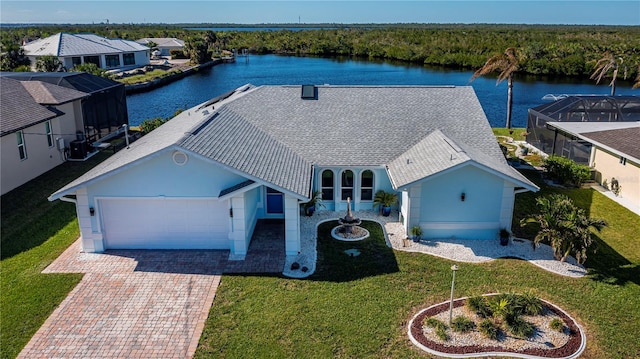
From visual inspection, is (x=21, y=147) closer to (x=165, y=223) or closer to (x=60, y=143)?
(x=60, y=143)

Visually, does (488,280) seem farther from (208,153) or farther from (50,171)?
(50,171)

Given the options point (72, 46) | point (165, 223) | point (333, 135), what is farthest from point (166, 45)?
point (165, 223)

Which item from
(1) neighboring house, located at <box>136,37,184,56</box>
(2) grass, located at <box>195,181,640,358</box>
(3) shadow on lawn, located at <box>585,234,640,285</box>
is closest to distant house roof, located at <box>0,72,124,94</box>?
(2) grass, located at <box>195,181,640,358</box>

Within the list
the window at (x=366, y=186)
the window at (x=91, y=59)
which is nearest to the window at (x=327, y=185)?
the window at (x=366, y=186)

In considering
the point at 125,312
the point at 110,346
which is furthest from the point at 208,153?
the point at 110,346

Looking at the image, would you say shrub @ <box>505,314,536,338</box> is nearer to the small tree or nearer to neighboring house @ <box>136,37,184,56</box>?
the small tree

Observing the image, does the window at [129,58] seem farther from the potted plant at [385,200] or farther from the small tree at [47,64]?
the potted plant at [385,200]
